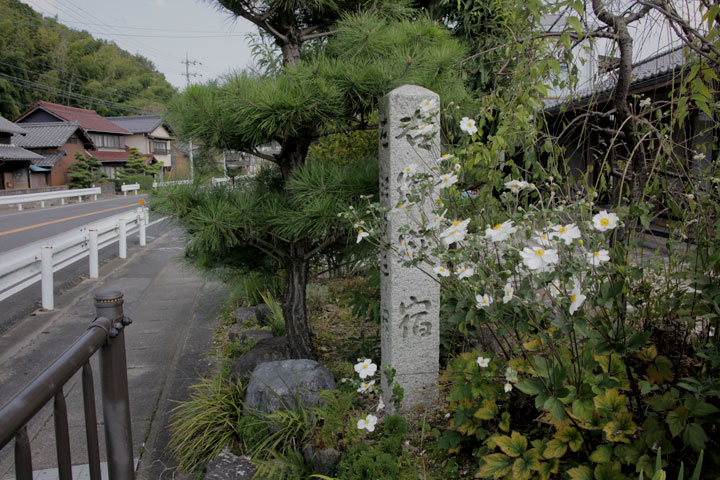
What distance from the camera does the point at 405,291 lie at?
2.95m

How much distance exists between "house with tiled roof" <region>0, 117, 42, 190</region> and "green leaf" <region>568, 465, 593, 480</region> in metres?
31.1

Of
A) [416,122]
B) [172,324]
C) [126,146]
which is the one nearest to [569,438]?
[416,122]

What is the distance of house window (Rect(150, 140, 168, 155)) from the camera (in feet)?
152

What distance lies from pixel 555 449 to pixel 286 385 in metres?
1.77

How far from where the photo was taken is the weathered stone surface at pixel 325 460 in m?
2.54

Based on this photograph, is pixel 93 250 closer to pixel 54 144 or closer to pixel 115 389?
pixel 115 389

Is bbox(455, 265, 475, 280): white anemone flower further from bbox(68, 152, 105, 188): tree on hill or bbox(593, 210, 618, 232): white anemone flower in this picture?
bbox(68, 152, 105, 188): tree on hill

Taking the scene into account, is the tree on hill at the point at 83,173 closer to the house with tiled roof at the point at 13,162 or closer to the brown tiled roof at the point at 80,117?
the house with tiled roof at the point at 13,162

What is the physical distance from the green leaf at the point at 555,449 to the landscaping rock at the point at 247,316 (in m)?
3.91

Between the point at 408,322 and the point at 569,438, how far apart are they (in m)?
1.24

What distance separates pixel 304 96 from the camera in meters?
3.01

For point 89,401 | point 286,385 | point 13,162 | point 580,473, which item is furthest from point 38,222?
point 580,473

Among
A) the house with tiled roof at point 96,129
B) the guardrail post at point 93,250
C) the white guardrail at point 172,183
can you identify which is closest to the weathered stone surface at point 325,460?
the white guardrail at point 172,183

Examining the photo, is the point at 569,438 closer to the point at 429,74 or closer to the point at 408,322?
the point at 408,322
